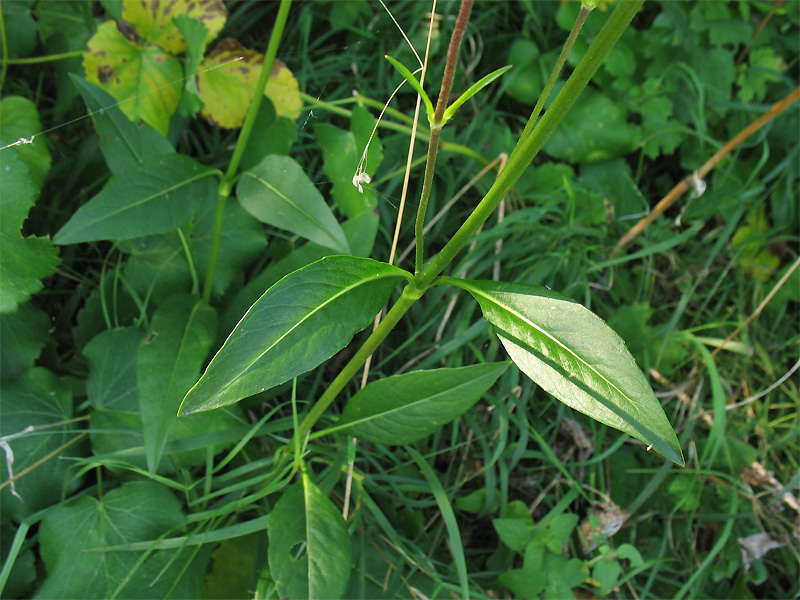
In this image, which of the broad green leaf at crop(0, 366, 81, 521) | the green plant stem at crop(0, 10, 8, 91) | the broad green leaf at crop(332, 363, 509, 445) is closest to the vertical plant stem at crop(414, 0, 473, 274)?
the broad green leaf at crop(332, 363, 509, 445)

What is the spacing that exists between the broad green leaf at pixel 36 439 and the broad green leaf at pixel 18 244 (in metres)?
0.19

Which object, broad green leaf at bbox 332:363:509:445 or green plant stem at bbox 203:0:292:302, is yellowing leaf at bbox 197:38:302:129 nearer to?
green plant stem at bbox 203:0:292:302

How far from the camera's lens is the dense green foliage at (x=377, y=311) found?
36.7 inches

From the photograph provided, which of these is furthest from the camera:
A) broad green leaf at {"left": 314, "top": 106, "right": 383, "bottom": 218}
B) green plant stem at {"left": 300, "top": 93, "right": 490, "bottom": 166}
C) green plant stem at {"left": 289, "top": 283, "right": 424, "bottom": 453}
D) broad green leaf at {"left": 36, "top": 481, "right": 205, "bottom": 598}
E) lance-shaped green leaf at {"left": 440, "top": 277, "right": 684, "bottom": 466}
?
green plant stem at {"left": 300, "top": 93, "right": 490, "bottom": 166}

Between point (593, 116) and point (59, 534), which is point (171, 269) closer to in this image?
point (59, 534)

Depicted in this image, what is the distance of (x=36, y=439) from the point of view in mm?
1100

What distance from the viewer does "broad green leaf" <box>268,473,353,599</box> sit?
2.86ft

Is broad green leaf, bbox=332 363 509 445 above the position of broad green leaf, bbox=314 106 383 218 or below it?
below

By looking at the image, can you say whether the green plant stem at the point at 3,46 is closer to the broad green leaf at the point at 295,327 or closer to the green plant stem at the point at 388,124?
the green plant stem at the point at 388,124

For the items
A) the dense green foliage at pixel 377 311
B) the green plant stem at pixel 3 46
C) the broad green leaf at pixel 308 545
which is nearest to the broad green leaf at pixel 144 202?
the dense green foliage at pixel 377 311

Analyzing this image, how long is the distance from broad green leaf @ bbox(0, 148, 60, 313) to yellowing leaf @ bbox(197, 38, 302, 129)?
41 cm

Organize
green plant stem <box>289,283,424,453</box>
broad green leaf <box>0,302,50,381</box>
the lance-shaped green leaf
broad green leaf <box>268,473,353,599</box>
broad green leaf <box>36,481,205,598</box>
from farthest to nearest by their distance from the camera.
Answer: broad green leaf <box>0,302,50,381</box> → broad green leaf <box>36,481,205,598</box> → broad green leaf <box>268,473,353,599</box> → green plant stem <box>289,283,424,453</box> → the lance-shaped green leaf

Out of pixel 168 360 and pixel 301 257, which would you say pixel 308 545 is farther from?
pixel 301 257

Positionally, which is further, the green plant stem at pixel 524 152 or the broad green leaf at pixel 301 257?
the broad green leaf at pixel 301 257
